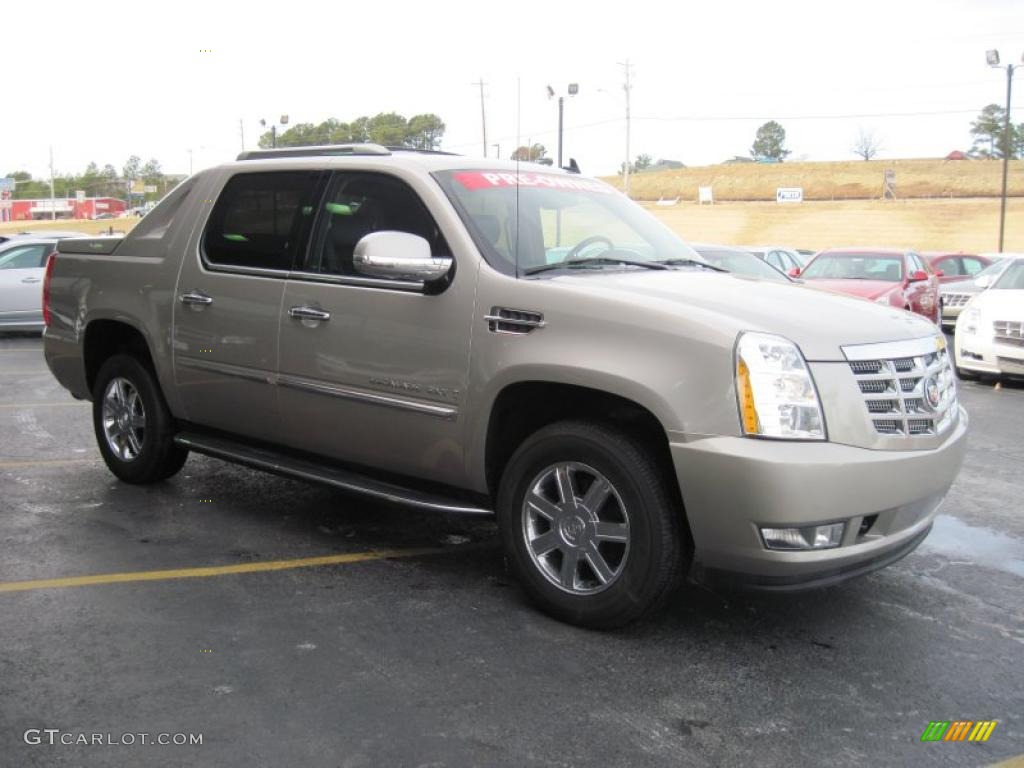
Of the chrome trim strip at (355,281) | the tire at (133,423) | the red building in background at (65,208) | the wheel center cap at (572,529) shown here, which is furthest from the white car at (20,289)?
the red building in background at (65,208)

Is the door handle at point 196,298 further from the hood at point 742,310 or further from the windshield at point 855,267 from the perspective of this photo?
the windshield at point 855,267

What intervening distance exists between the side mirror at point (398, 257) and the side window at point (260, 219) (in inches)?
37.7

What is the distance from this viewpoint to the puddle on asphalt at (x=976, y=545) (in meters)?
5.01

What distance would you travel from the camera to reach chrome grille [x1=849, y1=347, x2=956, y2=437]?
12.2 ft

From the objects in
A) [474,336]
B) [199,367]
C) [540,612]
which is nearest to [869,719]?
[540,612]

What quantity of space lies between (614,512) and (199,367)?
2.67 m

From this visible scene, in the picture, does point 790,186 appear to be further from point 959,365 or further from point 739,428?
point 739,428

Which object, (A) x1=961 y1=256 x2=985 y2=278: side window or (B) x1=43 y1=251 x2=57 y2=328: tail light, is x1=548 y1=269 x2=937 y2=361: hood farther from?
(A) x1=961 y1=256 x2=985 y2=278: side window

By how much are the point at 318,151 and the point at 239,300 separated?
0.91m

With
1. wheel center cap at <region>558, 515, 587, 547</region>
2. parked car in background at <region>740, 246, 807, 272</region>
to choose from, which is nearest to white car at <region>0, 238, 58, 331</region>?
parked car in background at <region>740, 246, 807, 272</region>

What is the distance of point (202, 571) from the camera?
473cm

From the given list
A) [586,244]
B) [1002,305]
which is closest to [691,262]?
[586,244]

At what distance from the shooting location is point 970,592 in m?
4.57

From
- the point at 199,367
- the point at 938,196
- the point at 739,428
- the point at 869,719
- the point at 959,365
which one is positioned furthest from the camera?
the point at 938,196
